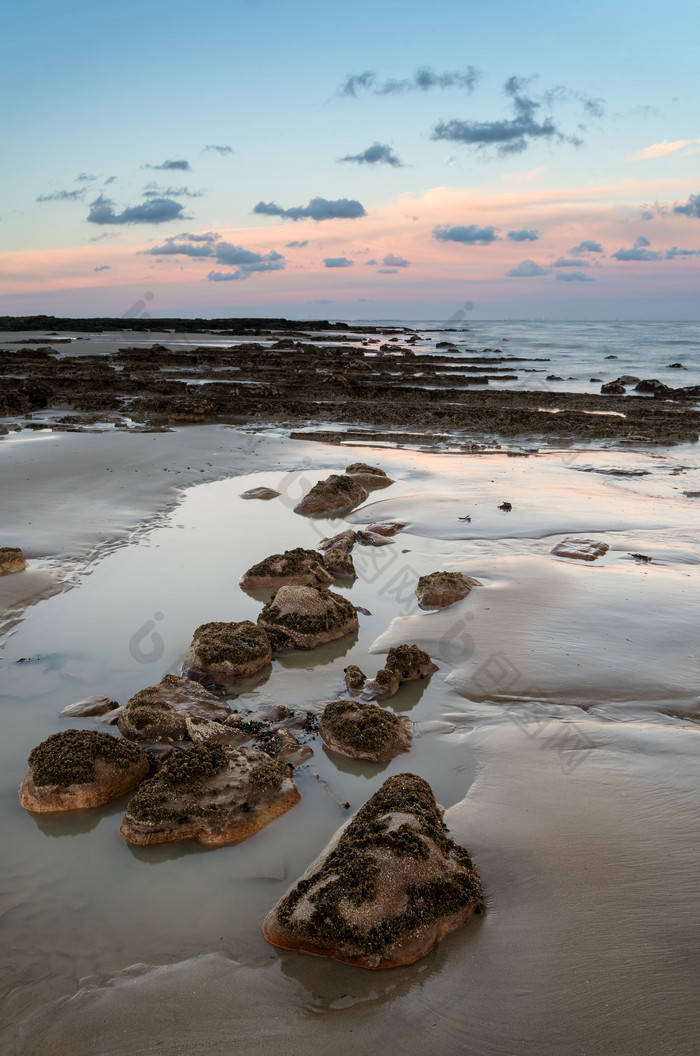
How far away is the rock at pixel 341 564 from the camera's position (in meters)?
6.45

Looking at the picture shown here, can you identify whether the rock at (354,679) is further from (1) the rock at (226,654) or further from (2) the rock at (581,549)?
(2) the rock at (581,549)

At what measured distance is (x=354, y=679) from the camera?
14.6 feet

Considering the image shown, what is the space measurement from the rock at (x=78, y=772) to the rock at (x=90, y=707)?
580 millimetres

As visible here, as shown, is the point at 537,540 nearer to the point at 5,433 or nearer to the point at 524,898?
the point at 524,898

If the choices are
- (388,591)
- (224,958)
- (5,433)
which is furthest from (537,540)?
(5,433)

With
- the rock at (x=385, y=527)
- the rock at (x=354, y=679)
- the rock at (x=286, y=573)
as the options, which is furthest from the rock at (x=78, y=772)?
the rock at (x=385, y=527)

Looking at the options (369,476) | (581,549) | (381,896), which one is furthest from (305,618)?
(369,476)

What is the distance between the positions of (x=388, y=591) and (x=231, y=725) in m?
2.53

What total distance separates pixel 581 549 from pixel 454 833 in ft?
13.9

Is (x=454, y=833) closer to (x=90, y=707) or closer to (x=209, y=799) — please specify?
(x=209, y=799)

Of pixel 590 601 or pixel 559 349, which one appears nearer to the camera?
pixel 590 601

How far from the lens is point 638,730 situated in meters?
3.86

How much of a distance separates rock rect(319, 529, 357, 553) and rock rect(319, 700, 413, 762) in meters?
3.06

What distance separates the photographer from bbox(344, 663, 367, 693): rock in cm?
442
